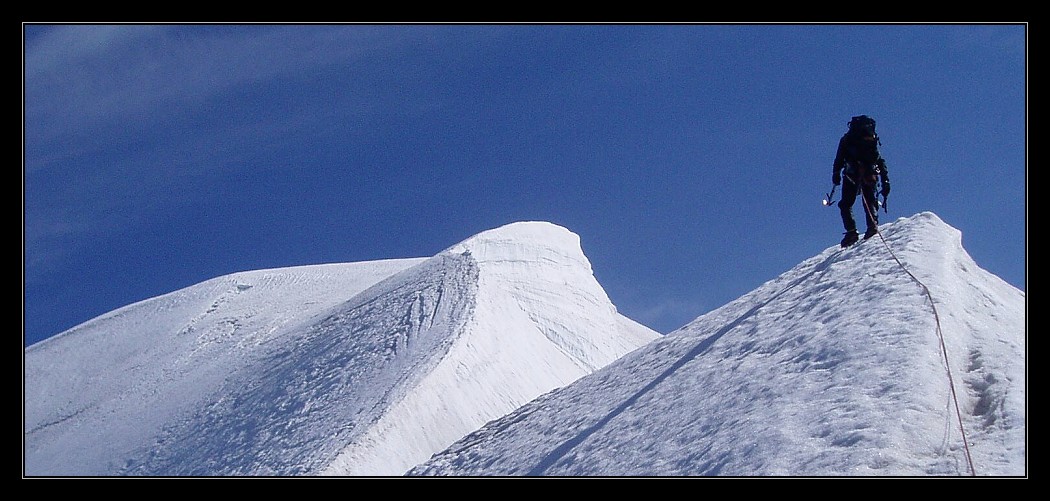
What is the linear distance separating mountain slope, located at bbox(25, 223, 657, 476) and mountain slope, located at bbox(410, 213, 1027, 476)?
154 centimetres

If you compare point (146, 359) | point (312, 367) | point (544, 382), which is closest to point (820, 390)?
point (544, 382)

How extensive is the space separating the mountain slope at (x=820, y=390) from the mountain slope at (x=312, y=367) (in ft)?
5.04

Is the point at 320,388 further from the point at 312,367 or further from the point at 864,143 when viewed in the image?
the point at 864,143

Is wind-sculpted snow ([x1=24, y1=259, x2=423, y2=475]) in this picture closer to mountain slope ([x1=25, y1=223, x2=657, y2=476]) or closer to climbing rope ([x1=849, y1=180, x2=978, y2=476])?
mountain slope ([x1=25, y1=223, x2=657, y2=476])

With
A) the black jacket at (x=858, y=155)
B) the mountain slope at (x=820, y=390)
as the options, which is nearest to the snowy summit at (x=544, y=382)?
the mountain slope at (x=820, y=390)

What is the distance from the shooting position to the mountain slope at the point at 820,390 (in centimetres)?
945

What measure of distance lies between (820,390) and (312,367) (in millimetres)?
11195

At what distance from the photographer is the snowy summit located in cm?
997

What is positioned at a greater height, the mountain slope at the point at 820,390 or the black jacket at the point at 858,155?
the black jacket at the point at 858,155

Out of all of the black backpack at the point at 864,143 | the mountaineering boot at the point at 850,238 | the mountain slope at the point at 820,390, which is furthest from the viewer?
the mountaineering boot at the point at 850,238

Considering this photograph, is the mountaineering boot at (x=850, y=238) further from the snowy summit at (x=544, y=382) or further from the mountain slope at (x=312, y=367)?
the mountain slope at (x=312, y=367)

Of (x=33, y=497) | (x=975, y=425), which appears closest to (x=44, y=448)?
(x=33, y=497)

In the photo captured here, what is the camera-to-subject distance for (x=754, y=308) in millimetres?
15195

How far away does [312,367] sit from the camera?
757 inches
